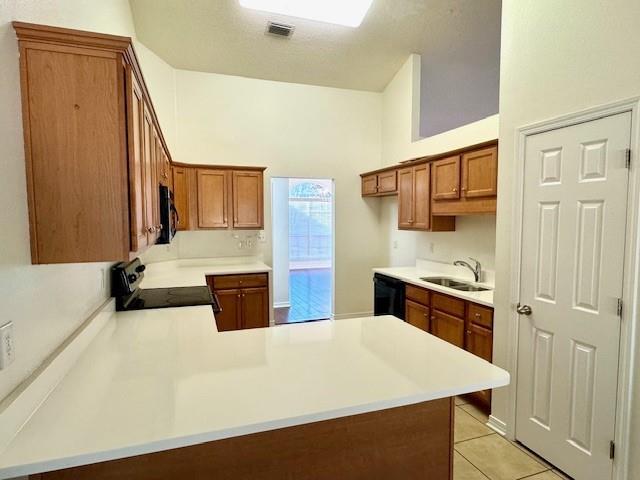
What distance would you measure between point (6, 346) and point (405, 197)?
12.5 feet

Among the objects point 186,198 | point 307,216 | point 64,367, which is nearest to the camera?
point 64,367

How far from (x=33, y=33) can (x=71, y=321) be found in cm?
113

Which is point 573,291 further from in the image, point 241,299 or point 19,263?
point 241,299

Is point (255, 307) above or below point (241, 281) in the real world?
below

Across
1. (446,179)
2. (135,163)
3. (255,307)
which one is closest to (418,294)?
(446,179)

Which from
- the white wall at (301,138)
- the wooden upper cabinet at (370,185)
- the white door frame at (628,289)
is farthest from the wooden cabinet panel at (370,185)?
the white door frame at (628,289)

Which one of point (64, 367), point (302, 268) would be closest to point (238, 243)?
point (64, 367)

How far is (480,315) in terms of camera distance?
282 cm

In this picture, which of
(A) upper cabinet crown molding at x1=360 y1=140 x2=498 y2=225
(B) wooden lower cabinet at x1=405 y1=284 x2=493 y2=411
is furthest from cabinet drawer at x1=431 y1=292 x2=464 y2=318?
(A) upper cabinet crown molding at x1=360 y1=140 x2=498 y2=225

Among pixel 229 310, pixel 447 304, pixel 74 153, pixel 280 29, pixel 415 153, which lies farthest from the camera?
pixel 415 153

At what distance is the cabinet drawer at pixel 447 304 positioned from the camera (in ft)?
10.0

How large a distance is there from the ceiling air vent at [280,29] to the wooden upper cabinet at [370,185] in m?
2.02

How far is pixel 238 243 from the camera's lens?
15.8 ft

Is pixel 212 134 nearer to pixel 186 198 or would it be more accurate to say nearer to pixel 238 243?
pixel 186 198
